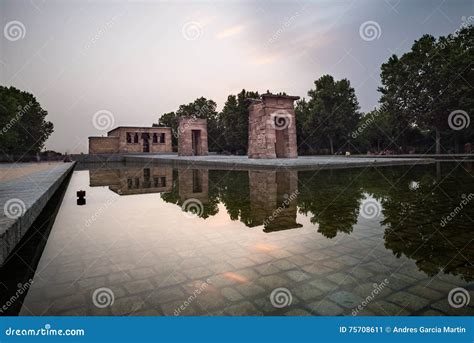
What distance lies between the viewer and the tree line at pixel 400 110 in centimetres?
2905

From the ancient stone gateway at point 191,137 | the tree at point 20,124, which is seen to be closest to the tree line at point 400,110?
the ancient stone gateway at point 191,137

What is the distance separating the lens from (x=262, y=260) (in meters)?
3.63

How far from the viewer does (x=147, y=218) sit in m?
6.08

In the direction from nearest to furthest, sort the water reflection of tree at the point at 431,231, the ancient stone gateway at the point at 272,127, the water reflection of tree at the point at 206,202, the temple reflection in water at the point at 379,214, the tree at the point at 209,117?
1. the water reflection of tree at the point at 431,231
2. the temple reflection in water at the point at 379,214
3. the water reflection of tree at the point at 206,202
4. the ancient stone gateway at the point at 272,127
5. the tree at the point at 209,117

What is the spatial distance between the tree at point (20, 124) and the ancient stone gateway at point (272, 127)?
20.0 meters

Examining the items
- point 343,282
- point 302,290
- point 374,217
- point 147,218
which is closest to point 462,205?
point 374,217

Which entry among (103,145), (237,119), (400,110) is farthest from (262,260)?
(103,145)

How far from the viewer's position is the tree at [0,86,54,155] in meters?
27.9

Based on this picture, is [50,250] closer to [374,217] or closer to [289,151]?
[374,217]

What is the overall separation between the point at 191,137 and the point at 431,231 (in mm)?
33954

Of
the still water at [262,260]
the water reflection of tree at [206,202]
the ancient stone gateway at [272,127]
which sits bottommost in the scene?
the still water at [262,260]

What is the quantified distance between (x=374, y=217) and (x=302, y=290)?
339cm

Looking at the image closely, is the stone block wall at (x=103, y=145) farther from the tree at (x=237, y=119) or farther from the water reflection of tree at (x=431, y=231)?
the water reflection of tree at (x=431, y=231)

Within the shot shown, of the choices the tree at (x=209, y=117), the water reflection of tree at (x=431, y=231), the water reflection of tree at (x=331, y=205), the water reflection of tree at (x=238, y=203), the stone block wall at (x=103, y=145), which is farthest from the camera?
the tree at (x=209, y=117)
